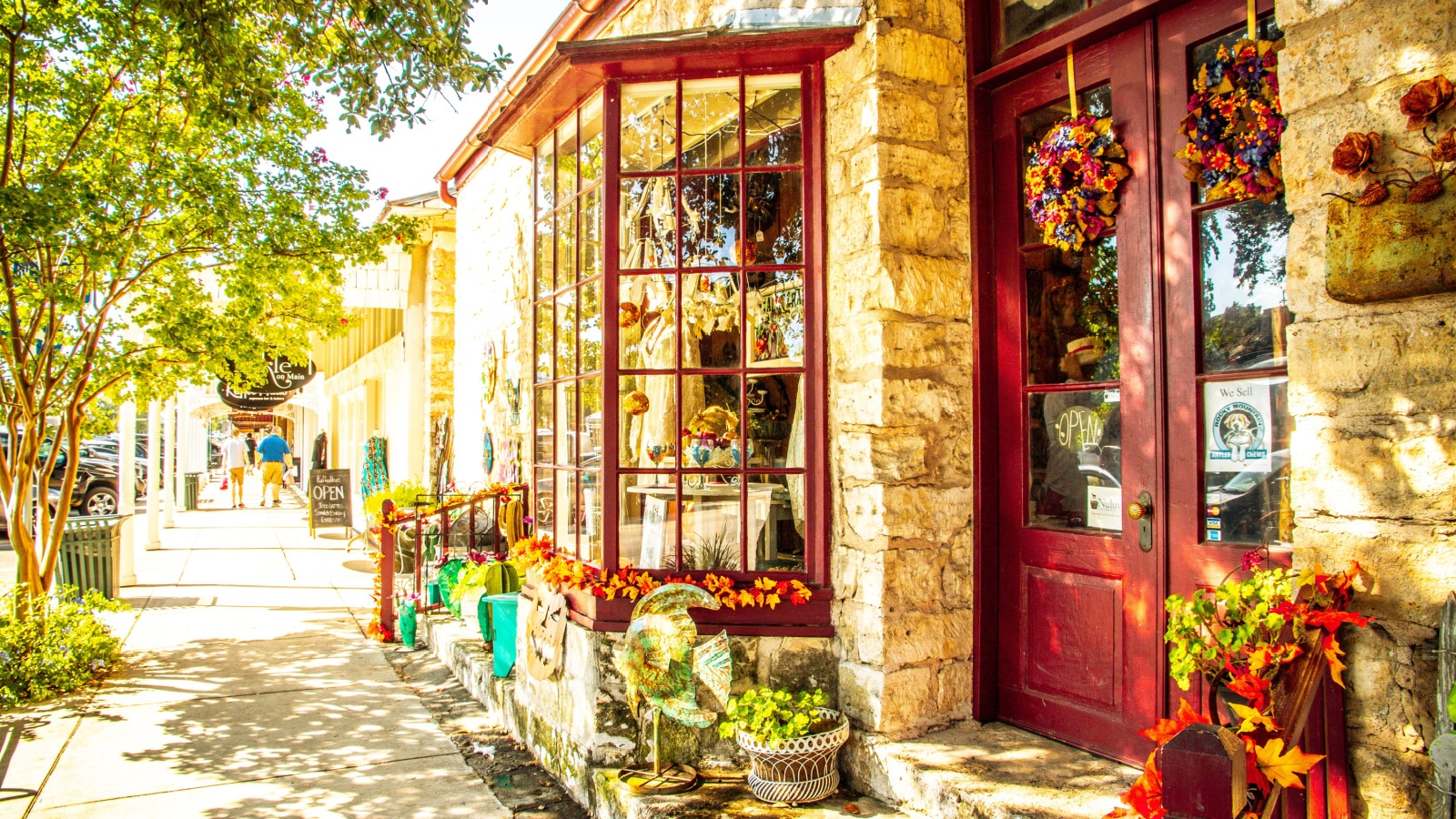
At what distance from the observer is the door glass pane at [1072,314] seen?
3.20 m

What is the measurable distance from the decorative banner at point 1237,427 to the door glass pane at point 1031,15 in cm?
148

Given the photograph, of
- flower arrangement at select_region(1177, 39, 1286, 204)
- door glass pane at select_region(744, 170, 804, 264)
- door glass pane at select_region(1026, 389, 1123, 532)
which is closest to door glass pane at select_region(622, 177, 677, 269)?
door glass pane at select_region(744, 170, 804, 264)

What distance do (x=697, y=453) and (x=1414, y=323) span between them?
8.16 ft

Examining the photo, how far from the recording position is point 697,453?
3816 mm

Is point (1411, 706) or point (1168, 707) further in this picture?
point (1168, 707)

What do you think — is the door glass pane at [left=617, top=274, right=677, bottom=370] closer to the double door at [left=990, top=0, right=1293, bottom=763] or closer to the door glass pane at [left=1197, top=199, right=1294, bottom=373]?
the double door at [left=990, top=0, right=1293, bottom=763]

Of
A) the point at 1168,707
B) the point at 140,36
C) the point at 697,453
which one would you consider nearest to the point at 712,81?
the point at 697,453

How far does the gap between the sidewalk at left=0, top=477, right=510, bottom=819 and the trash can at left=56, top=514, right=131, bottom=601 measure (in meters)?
0.49

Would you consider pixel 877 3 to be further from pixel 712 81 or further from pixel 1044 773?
pixel 1044 773

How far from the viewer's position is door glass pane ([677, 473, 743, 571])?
12.3 ft

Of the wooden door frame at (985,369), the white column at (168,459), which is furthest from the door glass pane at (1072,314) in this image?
the white column at (168,459)

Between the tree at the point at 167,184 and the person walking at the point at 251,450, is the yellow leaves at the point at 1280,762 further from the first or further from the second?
the person walking at the point at 251,450

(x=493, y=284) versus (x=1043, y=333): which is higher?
(x=493, y=284)

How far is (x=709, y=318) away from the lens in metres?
3.88
